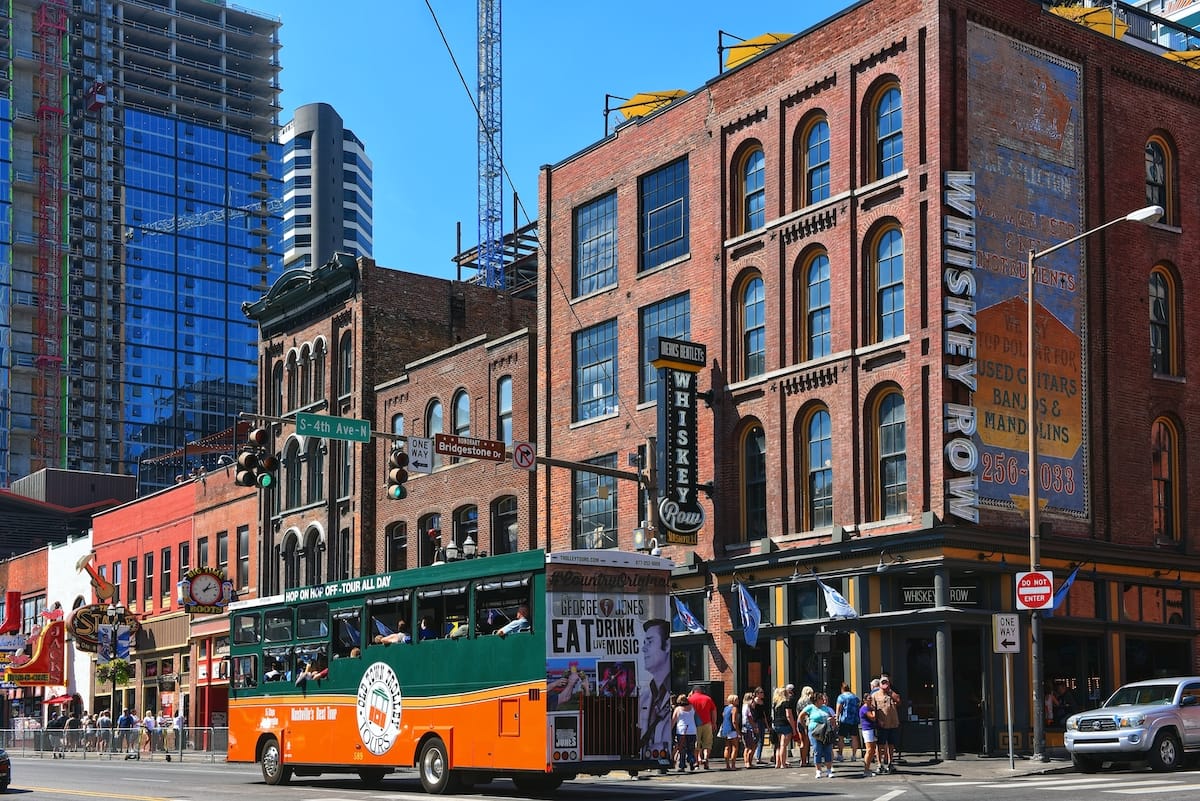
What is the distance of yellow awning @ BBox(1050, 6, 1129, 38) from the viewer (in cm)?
4038

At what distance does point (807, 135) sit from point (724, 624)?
11.8 meters

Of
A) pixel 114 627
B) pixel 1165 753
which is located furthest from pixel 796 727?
pixel 114 627

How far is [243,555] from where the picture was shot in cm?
6091

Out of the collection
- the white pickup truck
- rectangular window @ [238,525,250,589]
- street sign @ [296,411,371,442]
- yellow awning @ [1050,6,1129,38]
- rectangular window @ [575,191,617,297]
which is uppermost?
yellow awning @ [1050,6,1129,38]

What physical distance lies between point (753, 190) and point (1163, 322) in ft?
34.6

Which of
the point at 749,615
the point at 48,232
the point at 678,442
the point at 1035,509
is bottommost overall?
the point at 749,615

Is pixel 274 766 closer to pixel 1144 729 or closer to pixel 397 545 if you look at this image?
pixel 1144 729

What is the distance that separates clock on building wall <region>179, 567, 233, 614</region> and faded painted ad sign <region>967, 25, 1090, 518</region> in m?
33.6

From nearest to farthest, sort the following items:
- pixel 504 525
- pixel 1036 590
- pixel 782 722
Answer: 1. pixel 1036 590
2. pixel 782 722
3. pixel 504 525

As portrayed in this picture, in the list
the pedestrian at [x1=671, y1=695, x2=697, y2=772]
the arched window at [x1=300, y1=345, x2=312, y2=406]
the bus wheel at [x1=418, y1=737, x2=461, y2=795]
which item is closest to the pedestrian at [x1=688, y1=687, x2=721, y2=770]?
the pedestrian at [x1=671, y1=695, x2=697, y2=772]

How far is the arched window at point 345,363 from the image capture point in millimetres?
54312

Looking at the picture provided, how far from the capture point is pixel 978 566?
3269 cm

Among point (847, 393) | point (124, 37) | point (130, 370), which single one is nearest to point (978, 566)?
point (847, 393)

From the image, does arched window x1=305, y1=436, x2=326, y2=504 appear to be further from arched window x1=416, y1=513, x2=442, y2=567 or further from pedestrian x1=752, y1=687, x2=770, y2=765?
pedestrian x1=752, y1=687, x2=770, y2=765
